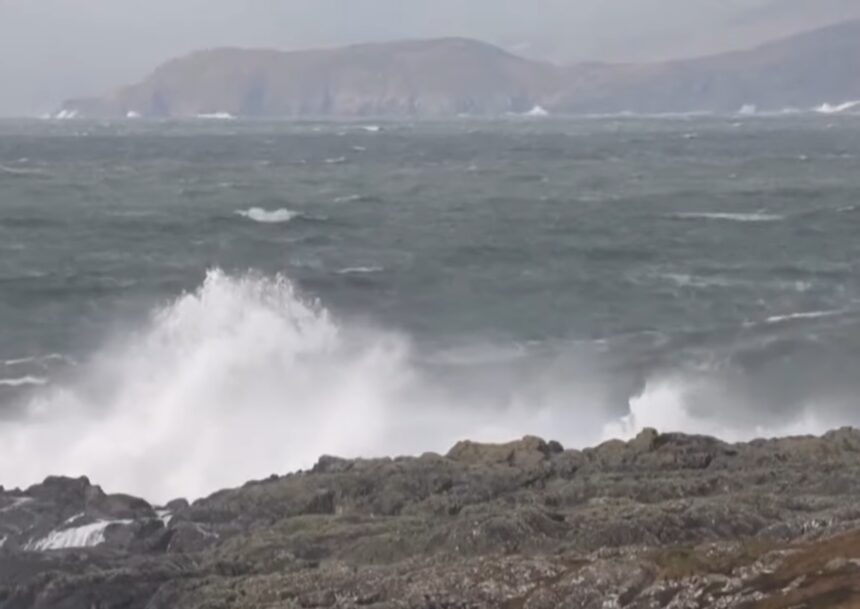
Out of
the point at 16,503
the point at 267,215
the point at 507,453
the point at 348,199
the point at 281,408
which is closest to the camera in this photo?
the point at 16,503

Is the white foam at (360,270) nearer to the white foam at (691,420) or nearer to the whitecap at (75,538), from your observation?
the white foam at (691,420)

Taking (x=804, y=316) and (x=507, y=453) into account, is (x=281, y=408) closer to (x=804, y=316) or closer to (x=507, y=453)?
(x=507, y=453)

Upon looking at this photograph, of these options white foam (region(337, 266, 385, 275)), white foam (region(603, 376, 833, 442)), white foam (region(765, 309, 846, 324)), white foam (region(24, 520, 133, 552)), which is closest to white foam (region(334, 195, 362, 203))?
white foam (region(337, 266, 385, 275))

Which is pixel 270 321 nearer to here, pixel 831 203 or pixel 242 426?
pixel 242 426

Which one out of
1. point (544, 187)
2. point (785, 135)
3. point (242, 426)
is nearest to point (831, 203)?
point (544, 187)

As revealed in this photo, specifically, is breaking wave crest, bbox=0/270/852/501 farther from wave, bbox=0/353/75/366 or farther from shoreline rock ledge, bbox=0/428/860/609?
shoreline rock ledge, bbox=0/428/860/609

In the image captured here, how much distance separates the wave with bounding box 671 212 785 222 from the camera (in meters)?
55.8

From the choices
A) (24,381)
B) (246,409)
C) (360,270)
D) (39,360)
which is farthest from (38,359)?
(360,270)

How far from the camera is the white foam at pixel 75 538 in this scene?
17656 millimetres

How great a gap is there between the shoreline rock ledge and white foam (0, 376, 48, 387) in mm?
11824

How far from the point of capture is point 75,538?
1791 centimetres

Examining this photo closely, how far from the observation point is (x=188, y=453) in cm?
2688

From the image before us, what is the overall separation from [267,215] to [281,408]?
→ 27409mm

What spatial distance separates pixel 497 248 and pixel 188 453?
23672mm
